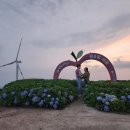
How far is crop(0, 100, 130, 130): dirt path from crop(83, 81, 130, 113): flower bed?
1.14ft

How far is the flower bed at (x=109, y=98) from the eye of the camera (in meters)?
12.2

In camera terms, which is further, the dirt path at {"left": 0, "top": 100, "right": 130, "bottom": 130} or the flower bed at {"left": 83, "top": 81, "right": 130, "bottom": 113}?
the flower bed at {"left": 83, "top": 81, "right": 130, "bottom": 113}

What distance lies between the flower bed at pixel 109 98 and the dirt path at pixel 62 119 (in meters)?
0.35

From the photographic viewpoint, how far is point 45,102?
1259cm

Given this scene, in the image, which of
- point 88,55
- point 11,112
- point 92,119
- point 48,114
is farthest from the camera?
point 88,55

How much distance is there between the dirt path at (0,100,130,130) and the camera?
9891mm

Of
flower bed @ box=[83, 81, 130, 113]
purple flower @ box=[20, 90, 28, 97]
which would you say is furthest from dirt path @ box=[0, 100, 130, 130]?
purple flower @ box=[20, 90, 28, 97]

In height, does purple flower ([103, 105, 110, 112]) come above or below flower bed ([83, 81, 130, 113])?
below

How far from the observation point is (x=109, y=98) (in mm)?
12531

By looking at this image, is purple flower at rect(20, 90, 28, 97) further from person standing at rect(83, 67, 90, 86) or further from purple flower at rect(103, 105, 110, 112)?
person standing at rect(83, 67, 90, 86)

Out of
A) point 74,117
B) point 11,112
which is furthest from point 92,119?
point 11,112

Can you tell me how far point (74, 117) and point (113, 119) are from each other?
4.44 feet

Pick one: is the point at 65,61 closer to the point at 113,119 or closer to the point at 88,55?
the point at 88,55

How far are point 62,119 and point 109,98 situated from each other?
8.66ft
